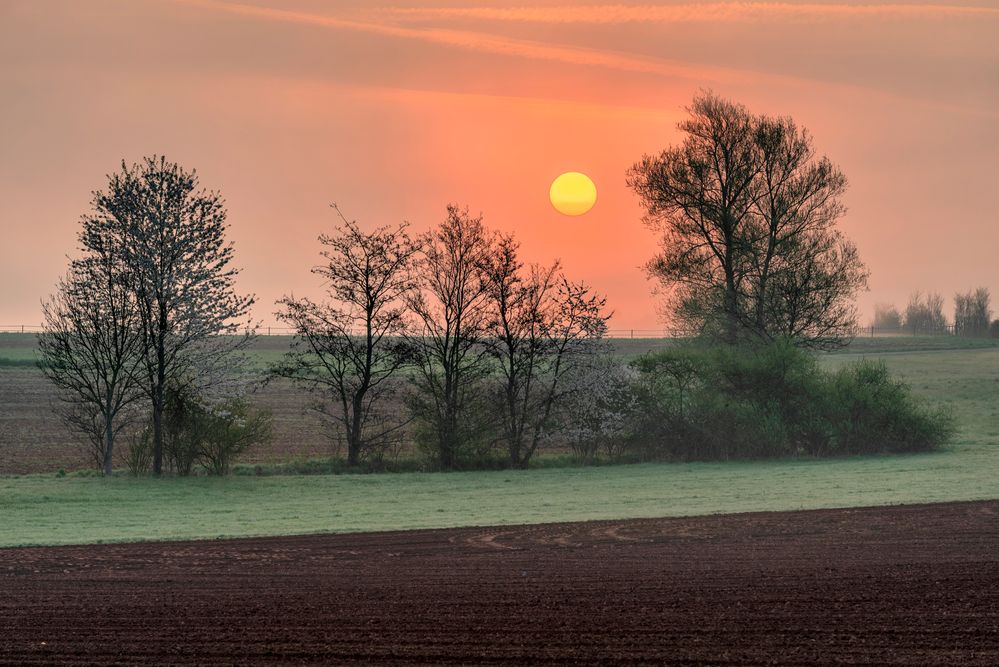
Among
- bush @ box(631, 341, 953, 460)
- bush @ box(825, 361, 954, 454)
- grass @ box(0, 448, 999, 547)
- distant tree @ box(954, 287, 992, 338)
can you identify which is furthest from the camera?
distant tree @ box(954, 287, 992, 338)

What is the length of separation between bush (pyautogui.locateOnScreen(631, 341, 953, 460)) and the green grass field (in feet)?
5.72

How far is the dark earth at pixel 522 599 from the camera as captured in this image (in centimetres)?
1221

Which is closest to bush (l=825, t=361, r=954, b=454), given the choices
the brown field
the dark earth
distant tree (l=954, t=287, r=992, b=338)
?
the brown field

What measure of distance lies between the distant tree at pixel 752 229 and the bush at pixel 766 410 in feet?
11.2

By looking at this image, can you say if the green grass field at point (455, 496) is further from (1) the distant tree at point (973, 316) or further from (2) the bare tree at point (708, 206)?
(1) the distant tree at point (973, 316)

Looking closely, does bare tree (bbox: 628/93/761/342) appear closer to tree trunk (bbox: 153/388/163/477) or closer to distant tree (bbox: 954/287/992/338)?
tree trunk (bbox: 153/388/163/477)

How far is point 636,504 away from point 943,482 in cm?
998

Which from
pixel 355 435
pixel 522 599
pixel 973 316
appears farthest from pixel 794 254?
pixel 973 316

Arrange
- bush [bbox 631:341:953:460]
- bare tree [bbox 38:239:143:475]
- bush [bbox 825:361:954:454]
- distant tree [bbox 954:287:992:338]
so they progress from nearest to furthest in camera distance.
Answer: bare tree [bbox 38:239:143:475]
bush [bbox 631:341:953:460]
bush [bbox 825:361:954:454]
distant tree [bbox 954:287:992:338]

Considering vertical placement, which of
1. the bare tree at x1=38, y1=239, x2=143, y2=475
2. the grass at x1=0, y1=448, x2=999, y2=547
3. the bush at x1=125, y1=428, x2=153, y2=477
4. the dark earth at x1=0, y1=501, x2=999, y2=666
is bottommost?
the dark earth at x1=0, y1=501, x2=999, y2=666

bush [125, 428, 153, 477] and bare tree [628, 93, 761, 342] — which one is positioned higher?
bare tree [628, 93, 761, 342]

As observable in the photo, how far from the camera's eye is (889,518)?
24.4 m

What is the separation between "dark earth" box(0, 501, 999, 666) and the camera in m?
12.2

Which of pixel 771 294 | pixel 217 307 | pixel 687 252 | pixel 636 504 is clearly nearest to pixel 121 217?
pixel 217 307
